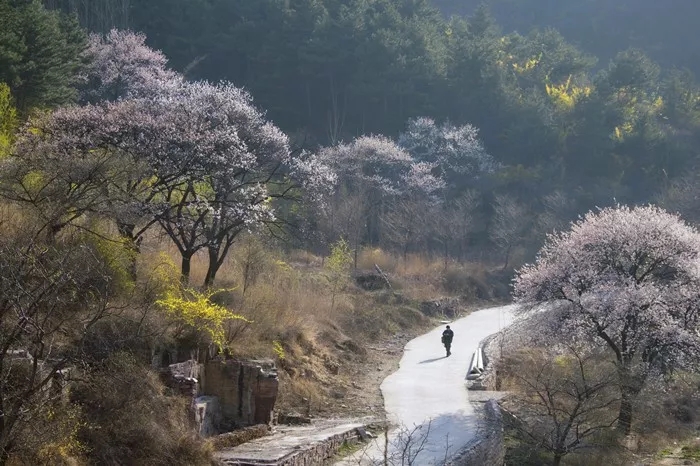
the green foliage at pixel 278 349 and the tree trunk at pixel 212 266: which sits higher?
the tree trunk at pixel 212 266

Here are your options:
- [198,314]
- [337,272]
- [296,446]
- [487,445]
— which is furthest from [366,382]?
[337,272]

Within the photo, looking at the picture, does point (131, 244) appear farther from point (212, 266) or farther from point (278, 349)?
point (278, 349)

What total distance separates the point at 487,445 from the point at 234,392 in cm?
585

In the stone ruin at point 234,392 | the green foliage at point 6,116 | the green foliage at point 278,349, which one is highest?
the green foliage at point 6,116

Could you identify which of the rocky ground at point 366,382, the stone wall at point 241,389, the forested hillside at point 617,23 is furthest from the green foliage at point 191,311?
the forested hillside at point 617,23

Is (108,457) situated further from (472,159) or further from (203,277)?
(472,159)

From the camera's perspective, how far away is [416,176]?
55188mm

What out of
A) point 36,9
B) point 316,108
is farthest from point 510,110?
point 36,9

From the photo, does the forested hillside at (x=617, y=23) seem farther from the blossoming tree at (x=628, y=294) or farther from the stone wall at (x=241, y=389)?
the stone wall at (x=241, y=389)

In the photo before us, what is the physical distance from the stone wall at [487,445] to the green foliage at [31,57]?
19.0 meters

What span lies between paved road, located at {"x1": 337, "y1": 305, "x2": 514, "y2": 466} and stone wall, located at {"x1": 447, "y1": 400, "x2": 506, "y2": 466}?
0.31 meters

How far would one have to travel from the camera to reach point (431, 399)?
23.7 m

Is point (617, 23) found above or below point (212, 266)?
above

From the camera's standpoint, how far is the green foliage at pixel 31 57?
28266 mm
